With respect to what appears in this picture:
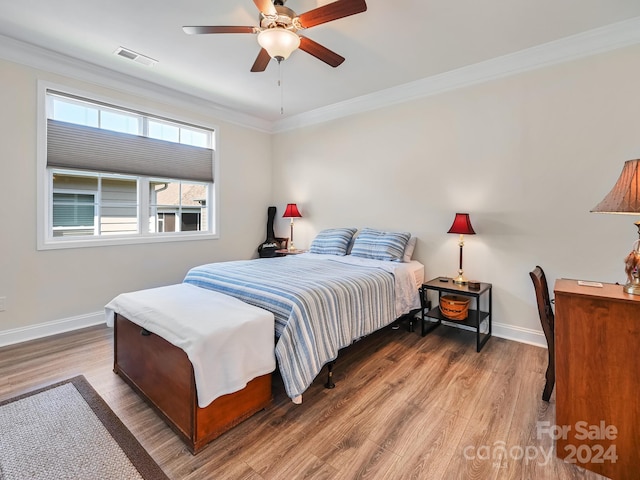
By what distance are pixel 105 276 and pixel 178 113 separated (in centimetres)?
223

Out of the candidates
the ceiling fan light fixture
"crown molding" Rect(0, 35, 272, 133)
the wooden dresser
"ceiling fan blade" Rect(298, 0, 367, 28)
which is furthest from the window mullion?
the wooden dresser

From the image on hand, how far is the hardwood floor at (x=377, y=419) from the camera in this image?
148 cm

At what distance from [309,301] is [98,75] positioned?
3.41 meters

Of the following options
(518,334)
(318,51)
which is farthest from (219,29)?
(518,334)

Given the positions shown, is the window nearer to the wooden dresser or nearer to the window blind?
the window blind

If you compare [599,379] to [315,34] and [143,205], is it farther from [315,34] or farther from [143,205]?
[143,205]

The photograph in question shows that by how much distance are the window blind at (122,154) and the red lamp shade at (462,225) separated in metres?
3.32

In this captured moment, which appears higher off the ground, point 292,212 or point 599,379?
point 292,212

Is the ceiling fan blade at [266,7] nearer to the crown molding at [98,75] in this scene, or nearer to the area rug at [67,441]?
the crown molding at [98,75]

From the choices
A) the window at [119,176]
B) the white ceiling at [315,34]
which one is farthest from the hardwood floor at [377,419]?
the white ceiling at [315,34]

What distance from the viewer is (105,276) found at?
3416 mm

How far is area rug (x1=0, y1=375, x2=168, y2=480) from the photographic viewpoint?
1.41 meters

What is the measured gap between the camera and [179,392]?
165 centimetres

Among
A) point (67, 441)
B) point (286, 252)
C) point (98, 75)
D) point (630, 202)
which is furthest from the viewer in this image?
point (286, 252)
